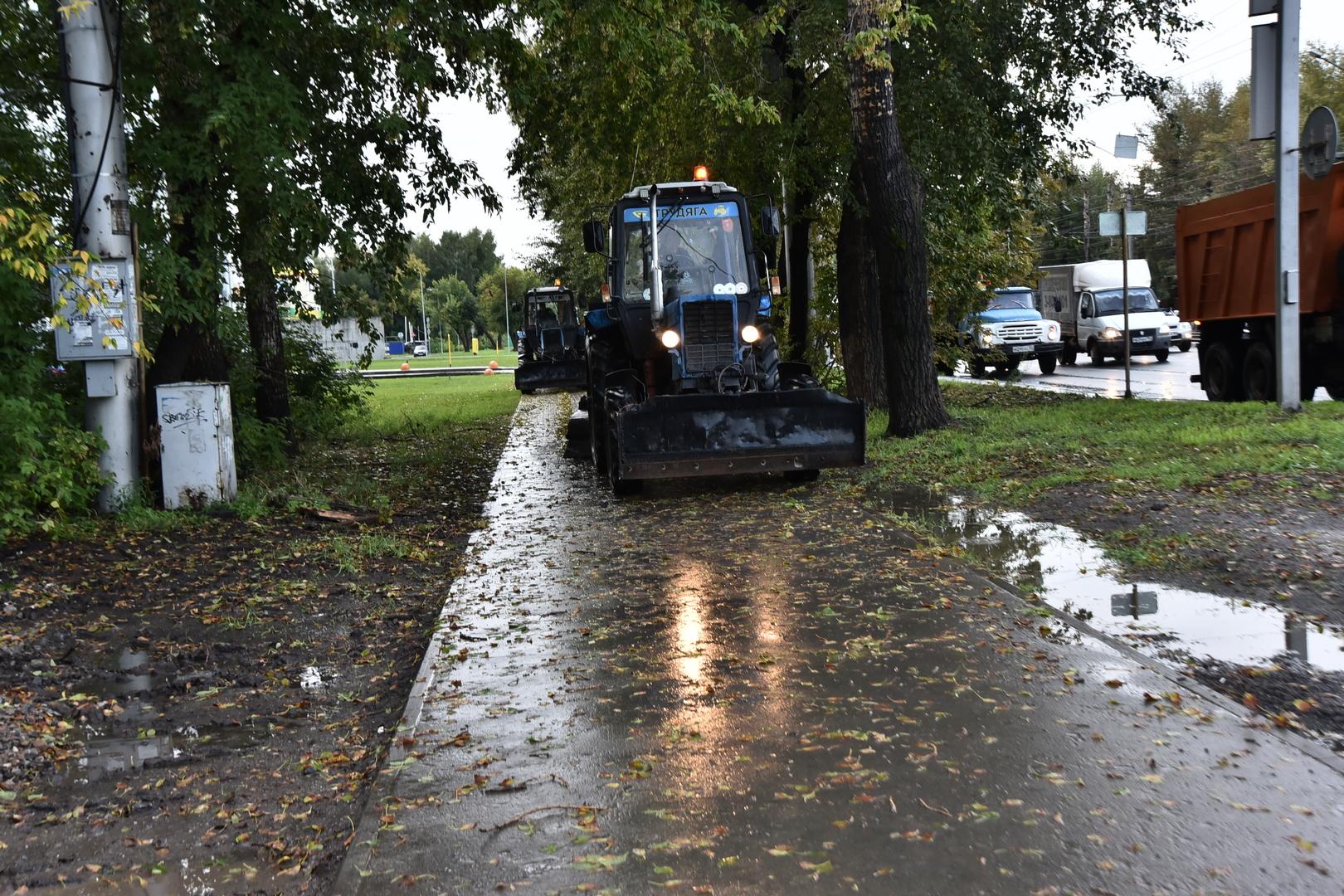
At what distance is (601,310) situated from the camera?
15484mm

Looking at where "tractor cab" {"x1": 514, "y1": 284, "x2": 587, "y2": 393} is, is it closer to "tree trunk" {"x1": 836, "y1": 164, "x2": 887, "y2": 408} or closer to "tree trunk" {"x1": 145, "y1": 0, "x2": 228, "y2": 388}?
"tree trunk" {"x1": 836, "y1": 164, "x2": 887, "y2": 408}

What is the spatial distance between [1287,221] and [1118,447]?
402 centimetres

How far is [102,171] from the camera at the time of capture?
11547 millimetres

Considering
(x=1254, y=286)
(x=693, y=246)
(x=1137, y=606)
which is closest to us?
(x=1137, y=606)

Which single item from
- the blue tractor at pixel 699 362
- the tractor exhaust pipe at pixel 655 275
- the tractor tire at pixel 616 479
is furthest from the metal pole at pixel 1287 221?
the tractor tire at pixel 616 479

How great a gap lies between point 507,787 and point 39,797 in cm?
191

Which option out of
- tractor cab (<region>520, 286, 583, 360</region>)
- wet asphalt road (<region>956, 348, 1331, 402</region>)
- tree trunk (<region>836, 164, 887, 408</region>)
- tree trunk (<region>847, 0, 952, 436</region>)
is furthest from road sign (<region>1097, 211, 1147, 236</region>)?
tractor cab (<region>520, 286, 583, 360</region>)

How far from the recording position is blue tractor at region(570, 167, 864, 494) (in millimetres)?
12500

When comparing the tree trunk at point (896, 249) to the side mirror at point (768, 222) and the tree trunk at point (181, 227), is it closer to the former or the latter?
the side mirror at point (768, 222)

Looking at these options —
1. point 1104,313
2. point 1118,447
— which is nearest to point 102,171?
point 1118,447

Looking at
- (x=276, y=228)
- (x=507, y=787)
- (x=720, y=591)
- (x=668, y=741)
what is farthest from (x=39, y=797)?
(x=276, y=228)

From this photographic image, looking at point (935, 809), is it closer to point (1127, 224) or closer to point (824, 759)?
point (824, 759)

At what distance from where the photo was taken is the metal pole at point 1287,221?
14875mm

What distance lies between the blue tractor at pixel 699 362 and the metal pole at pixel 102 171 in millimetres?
4593
